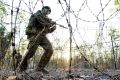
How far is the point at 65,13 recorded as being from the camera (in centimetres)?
293

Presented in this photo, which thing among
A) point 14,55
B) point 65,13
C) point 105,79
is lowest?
point 105,79

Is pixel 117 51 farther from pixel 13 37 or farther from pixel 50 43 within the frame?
pixel 13 37

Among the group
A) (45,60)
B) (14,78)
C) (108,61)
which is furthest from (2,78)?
(108,61)

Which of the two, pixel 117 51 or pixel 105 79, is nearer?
pixel 105 79

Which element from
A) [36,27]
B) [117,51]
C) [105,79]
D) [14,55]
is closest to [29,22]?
[36,27]

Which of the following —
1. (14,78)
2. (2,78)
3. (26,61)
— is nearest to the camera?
(14,78)

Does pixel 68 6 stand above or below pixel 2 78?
above

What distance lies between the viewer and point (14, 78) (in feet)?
14.8

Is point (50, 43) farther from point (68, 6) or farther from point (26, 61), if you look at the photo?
point (68, 6)

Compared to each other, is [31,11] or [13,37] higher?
[31,11]

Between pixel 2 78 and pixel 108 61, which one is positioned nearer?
pixel 2 78

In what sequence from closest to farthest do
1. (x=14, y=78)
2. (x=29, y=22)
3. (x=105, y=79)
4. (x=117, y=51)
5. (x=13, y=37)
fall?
(x=13, y=37)
(x=14, y=78)
(x=105, y=79)
(x=29, y=22)
(x=117, y=51)

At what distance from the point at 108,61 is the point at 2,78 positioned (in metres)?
7.19

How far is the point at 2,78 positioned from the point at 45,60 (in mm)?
3027
